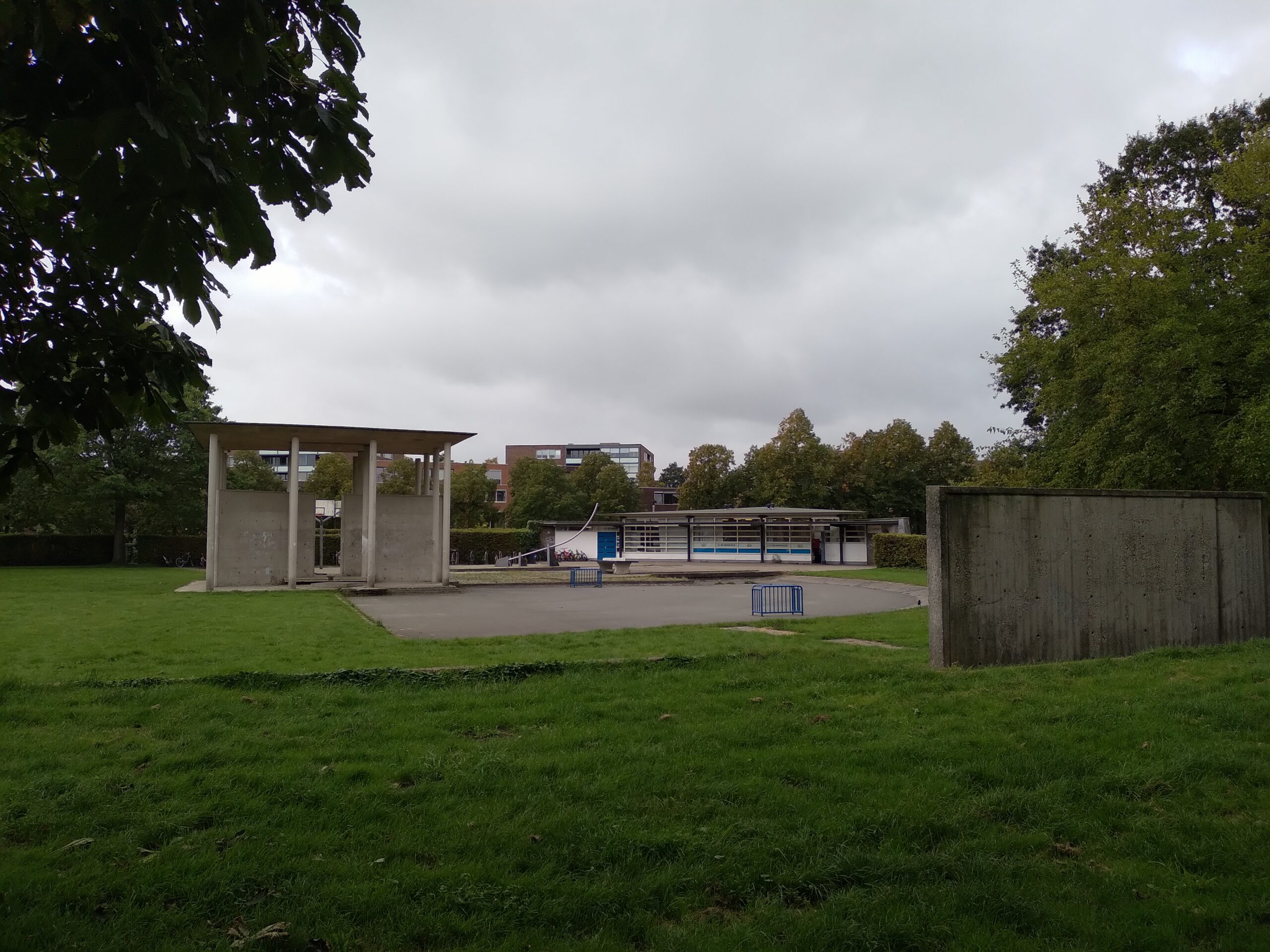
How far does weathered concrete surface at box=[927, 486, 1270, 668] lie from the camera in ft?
31.7

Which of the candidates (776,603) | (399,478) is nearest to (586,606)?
(776,603)

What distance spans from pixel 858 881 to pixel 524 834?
5.14 feet

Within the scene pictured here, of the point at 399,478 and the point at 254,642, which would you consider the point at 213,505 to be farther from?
the point at 399,478

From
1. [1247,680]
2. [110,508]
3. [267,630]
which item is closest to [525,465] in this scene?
[110,508]

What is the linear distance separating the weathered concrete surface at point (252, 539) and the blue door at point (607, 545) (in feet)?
89.0

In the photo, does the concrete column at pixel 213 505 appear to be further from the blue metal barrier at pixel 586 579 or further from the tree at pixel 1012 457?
the tree at pixel 1012 457

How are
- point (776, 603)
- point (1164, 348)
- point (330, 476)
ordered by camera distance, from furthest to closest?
point (330, 476)
point (776, 603)
point (1164, 348)

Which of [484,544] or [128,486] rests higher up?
[128,486]

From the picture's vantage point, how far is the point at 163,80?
260 cm

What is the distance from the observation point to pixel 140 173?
7.78 feet

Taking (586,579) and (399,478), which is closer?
(586,579)

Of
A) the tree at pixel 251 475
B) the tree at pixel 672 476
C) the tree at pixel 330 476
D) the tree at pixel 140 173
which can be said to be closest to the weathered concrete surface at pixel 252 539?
the tree at pixel 251 475

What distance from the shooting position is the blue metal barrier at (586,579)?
30625 millimetres

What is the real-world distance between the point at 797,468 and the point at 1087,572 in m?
55.4
